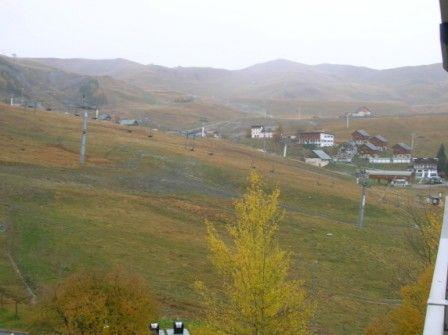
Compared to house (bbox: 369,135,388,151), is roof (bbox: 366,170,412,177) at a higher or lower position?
lower

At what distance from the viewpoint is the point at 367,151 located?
345 ft

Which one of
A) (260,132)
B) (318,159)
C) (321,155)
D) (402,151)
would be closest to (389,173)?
(318,159)

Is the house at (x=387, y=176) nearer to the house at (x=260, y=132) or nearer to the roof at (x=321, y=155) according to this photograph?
the roof at (x=321, y=155)

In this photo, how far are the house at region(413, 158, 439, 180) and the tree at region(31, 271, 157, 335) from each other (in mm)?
83233

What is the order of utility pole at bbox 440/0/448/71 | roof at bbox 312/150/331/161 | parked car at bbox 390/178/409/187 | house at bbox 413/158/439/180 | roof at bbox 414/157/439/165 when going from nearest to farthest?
utility pole at bbox 440/0/448/71, parked car at bbox 390/178/409/187, house at bbox 413/158/439/180, roof at bbox 414/157/439/165, roof at bbox 312/150/331/161

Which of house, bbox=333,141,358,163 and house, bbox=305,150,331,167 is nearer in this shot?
house, bbox=305,150,331,167

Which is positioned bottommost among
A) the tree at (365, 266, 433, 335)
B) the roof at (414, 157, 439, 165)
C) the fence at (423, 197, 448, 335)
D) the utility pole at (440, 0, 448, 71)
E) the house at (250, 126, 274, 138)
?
the roof at (414, 157, 439, 165)

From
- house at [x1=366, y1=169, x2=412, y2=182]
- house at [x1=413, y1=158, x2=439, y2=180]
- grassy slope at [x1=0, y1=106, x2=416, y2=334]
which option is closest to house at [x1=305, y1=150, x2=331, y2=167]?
house at [x1=366, y1=169, x2=412, y2=182]

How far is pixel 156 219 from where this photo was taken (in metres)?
41.7

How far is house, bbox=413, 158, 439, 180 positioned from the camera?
302ft

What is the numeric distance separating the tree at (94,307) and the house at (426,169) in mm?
83233

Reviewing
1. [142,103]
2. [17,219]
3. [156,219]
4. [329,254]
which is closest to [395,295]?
[329,254]

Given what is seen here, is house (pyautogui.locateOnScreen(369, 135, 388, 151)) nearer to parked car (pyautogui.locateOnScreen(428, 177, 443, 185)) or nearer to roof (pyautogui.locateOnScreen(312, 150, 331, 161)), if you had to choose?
roof (pyautogui.locateOnScreen(312, 150, 331, 161))

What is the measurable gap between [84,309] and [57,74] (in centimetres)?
17301
